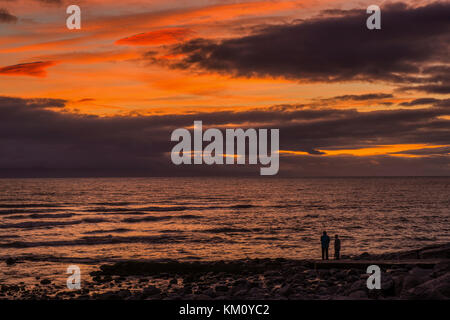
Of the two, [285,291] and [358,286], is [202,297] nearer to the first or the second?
[285,291]

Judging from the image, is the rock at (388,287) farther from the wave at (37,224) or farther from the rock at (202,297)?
the wave at (37,224)

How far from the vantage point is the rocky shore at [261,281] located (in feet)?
59.0

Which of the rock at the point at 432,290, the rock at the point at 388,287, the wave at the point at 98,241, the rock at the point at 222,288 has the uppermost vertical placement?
the rock at the point at 432,290

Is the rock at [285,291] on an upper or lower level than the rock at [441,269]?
lower

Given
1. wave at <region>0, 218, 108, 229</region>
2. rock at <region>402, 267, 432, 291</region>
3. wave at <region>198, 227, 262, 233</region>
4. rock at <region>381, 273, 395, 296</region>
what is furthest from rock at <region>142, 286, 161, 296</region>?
wave at <region>0, 218, 108, 229</region>

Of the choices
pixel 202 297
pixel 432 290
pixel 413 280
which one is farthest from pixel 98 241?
pixel 432 290

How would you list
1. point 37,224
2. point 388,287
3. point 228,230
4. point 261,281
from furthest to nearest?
1. point 37,224
2. point 228,230
3. point 261,281
4. point 388,287

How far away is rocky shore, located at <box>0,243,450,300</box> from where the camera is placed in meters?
18.0

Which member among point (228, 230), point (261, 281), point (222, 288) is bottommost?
point (228, 230)

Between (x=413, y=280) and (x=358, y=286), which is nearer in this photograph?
(x=413, y=280)

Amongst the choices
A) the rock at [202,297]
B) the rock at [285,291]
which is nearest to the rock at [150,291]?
the rock at [202,297]

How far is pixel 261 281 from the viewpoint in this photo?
23.5 meters

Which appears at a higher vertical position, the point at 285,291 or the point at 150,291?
the point at 285,291
